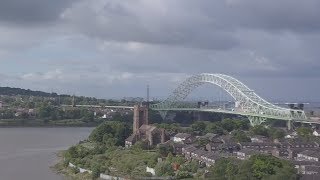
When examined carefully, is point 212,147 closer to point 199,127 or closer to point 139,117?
point 139,117

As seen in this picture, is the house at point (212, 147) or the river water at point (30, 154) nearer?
the river water at point (30, 154)

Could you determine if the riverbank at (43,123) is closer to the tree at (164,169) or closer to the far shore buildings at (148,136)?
the far shore buildings at (148,136)

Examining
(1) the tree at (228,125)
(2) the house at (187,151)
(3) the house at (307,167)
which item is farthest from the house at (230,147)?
(1) the tree at (228,125)

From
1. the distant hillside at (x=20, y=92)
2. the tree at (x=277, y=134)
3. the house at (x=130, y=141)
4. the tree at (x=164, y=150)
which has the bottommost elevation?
the tree at (x=164, y=150)

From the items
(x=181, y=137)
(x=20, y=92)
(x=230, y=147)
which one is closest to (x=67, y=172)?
(x=230, y=147)

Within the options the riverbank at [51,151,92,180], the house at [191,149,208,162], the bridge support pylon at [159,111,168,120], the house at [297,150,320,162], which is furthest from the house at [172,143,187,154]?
the bridge support pylon at [159,111,168,120]

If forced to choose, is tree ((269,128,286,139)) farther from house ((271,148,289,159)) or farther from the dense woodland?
house ((271,148,289,159))
